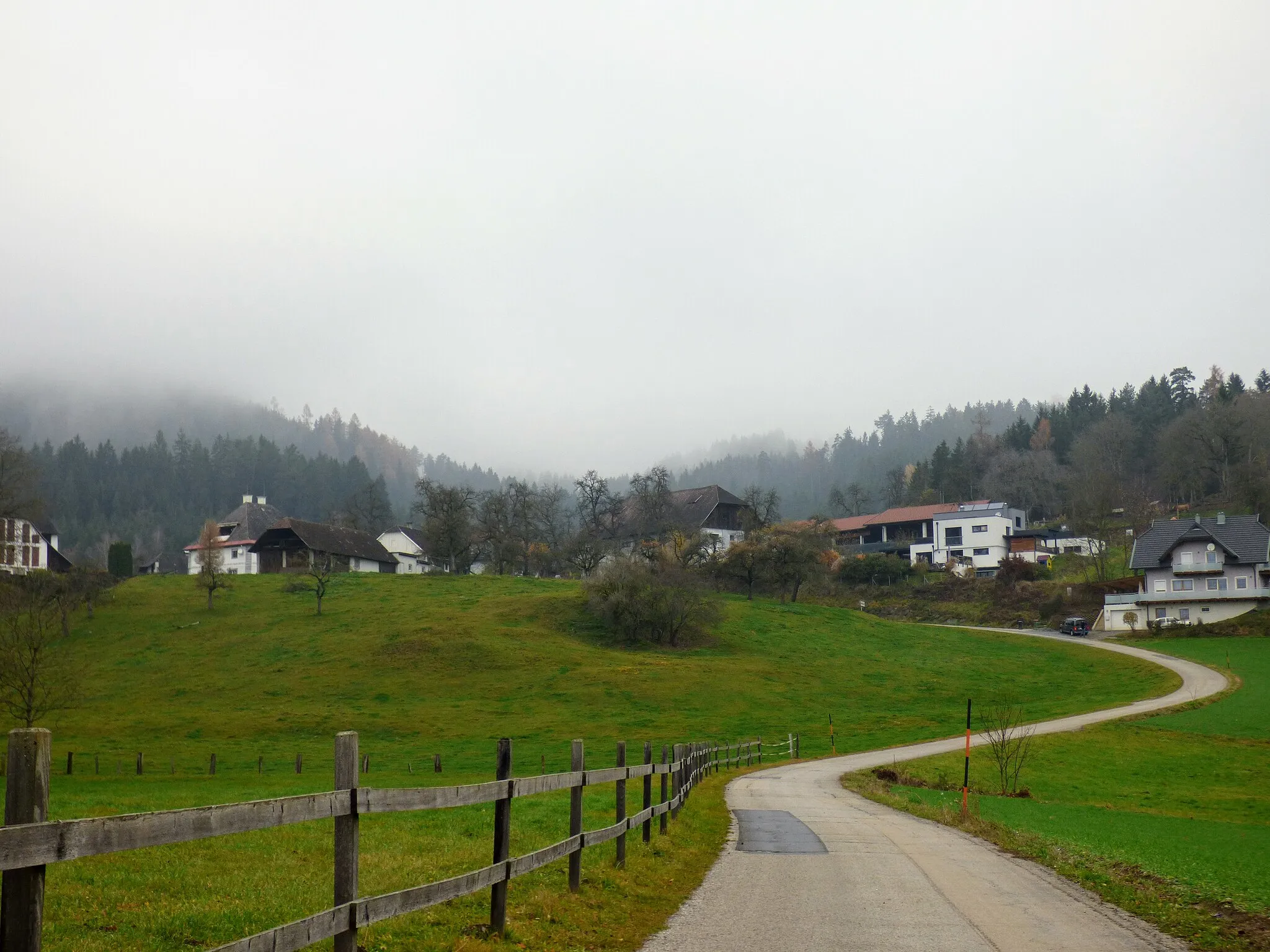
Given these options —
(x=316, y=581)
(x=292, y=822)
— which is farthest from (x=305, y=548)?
(x=292, y=822)

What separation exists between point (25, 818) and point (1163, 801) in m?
36.6

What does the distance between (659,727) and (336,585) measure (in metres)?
54.6

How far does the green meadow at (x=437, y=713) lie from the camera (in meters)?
10.7

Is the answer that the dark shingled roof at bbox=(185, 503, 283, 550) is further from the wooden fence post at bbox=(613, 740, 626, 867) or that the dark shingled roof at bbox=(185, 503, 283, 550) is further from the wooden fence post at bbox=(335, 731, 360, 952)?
the wooden fence post at bbox=(335, 731, 360, 952)

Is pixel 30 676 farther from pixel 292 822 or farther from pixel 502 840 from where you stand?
pixel 292 822

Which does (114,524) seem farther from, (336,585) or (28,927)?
(28,927)

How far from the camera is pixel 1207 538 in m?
97.4

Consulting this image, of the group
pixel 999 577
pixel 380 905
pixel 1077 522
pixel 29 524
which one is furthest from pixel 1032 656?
pixel 29 524

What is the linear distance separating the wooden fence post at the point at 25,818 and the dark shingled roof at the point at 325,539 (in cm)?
11685

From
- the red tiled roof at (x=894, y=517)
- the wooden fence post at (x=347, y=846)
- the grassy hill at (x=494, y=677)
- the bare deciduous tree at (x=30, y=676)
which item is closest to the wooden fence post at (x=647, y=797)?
the wooden fence post at (x=347, y=846)

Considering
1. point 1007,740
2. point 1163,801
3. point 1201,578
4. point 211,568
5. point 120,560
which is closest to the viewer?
point 1163,801

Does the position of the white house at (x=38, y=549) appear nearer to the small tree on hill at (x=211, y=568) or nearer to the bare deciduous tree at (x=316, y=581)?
the small tree on hill at (x=211, y=568)

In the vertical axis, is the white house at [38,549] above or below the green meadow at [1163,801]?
above

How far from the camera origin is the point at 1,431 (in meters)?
74.5
